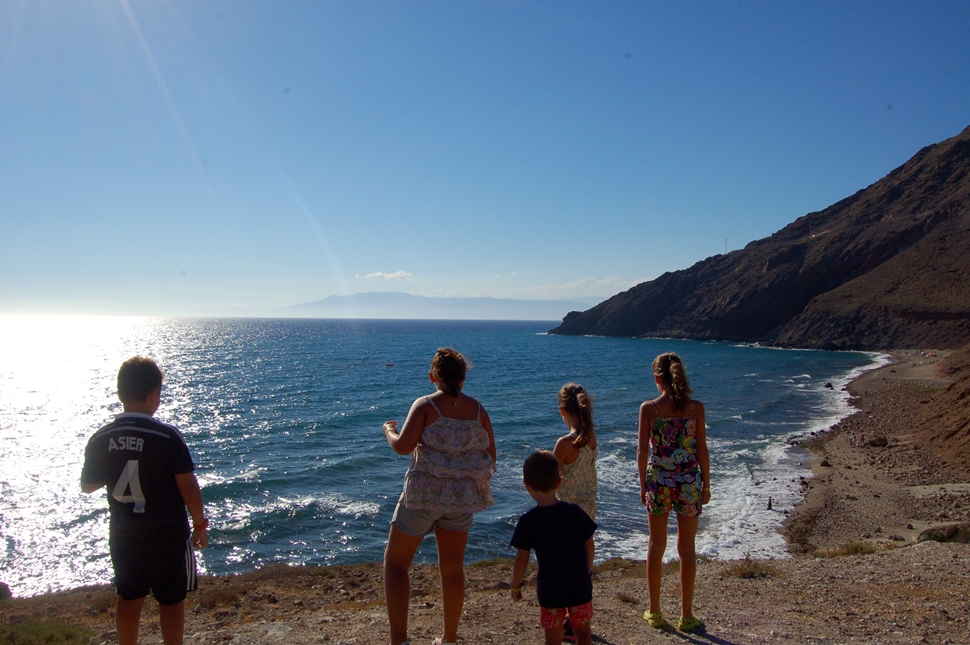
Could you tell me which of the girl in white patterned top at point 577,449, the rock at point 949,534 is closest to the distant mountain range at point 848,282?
the rock at point 949,534

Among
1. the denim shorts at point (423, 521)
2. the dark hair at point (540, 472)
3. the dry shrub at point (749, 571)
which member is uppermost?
the dark hair at point (540, 472)

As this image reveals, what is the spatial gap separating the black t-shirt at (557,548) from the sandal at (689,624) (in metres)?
1.84

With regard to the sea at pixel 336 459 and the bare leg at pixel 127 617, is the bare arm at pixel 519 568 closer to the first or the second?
the bare leg at pixel 127 617

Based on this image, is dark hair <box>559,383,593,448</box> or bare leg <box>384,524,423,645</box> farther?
dark hair <box>559,383,593,448</box>

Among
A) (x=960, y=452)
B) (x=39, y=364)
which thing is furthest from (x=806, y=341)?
(x=39, y=364)

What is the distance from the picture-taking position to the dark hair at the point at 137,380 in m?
3.39

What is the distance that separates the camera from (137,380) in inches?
134

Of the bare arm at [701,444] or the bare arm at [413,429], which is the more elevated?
the bare arm at [413,429]

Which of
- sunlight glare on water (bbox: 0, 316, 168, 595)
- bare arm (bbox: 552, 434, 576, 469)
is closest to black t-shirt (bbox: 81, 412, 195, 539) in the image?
bare arm (bbox: 552, 434, 576, 469)

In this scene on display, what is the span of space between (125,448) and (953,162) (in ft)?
434

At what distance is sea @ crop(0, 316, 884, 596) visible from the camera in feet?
45.6

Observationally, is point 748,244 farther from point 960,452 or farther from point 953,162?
point 960,452

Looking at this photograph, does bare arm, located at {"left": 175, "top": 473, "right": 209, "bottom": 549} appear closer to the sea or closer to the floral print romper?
the floral print romper

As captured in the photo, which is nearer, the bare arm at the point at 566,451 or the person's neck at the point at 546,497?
the person's neck at the point at 546,497
